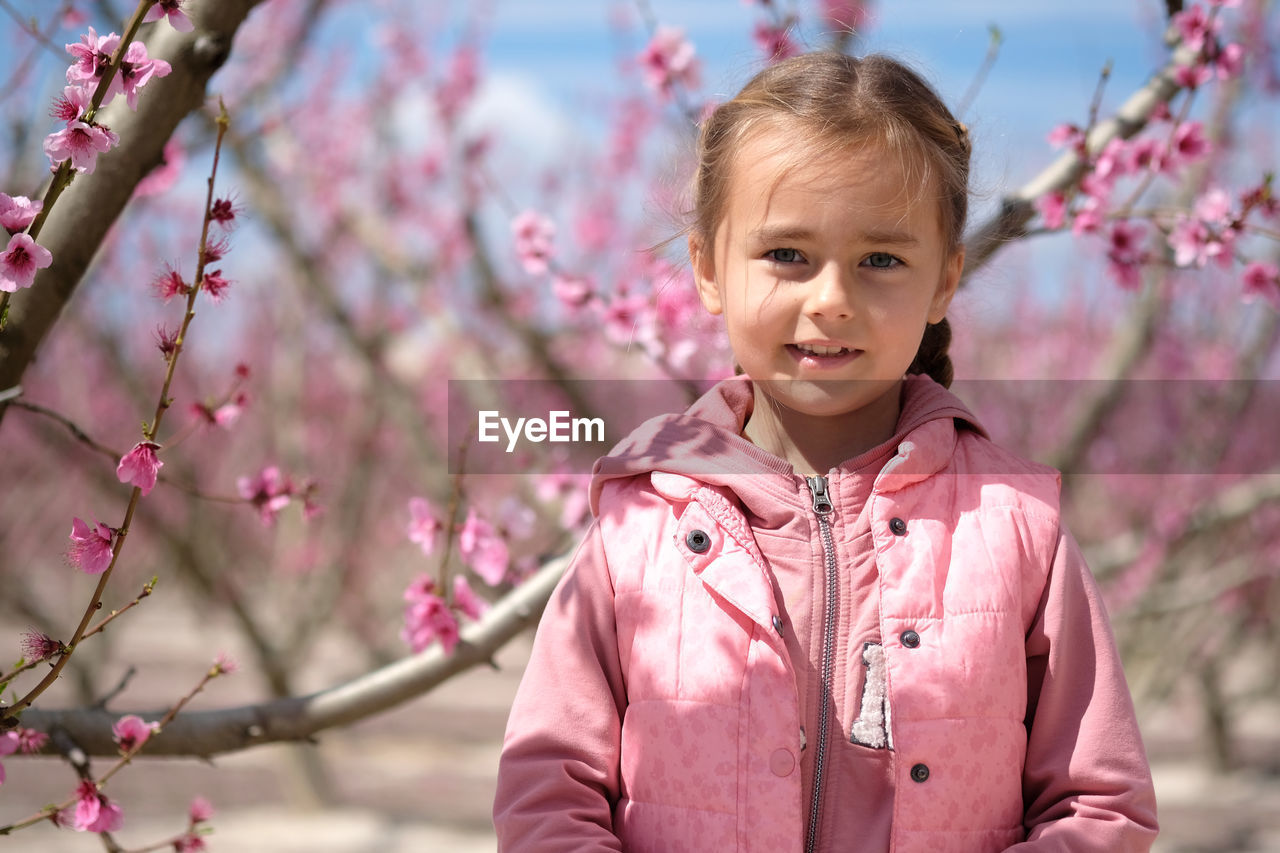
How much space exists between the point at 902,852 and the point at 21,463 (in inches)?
315

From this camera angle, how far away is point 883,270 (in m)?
1.30

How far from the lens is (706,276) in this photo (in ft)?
4.88

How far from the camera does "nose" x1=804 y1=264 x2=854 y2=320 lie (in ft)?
4.15

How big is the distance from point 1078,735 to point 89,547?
3.79 feet

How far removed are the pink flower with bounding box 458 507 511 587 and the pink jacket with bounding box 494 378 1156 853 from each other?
98 centimetres

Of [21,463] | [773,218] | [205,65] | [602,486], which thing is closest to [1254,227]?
[773,218]

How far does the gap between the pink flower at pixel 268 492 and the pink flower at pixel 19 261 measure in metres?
0.81

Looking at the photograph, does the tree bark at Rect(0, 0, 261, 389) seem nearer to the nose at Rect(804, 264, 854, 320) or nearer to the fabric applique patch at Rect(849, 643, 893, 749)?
the nose at Rect(804, 264, 854, 320)

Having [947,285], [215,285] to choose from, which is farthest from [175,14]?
[947,285]

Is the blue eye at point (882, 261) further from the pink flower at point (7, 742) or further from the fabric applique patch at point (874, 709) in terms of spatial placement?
the pink flower at point (7, 742)

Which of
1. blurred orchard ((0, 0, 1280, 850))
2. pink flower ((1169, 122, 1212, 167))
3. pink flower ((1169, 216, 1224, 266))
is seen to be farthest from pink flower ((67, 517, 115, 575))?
pink flower ((1169, 122, 1212, 167))

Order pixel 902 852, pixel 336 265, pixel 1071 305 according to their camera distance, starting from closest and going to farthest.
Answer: pixel 902 852 → pixel 336 265 → pixel 1071 305

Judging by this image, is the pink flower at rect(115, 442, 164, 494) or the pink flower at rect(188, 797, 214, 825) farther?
the pink flower at rect(188, 797, 214, 825)

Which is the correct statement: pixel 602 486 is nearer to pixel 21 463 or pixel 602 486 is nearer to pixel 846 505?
pixel 846 505
